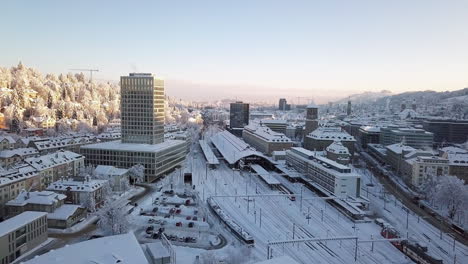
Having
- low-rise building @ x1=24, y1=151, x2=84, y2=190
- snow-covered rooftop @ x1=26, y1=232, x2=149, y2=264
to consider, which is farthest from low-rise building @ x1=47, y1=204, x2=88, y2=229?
low-rise building @ x1=24, y1=151, x2=84, y2=190

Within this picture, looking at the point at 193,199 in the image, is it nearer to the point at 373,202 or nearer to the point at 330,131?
the point at 373,202

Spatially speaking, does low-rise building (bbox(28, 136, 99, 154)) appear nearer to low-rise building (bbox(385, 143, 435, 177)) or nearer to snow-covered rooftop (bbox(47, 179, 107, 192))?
snow-covered rooftop (bbox(47, 179, 107, 192))

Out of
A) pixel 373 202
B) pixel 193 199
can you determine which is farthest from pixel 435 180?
pixel 193 199

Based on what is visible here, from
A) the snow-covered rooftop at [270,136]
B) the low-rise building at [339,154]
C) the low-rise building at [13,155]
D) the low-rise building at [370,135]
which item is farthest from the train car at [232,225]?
the low-rise building at [370,135]

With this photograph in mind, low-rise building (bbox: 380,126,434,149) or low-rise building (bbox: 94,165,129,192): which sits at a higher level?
low-rise building (bbox: 380,126,434,149)

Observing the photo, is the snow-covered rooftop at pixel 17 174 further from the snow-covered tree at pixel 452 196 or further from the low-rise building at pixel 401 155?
the low-rise building at pixel 401 155

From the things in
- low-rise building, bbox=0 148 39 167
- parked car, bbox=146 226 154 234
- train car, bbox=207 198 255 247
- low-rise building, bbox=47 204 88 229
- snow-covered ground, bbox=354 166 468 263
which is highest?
low-rise building, bbox=0 148 39 167
